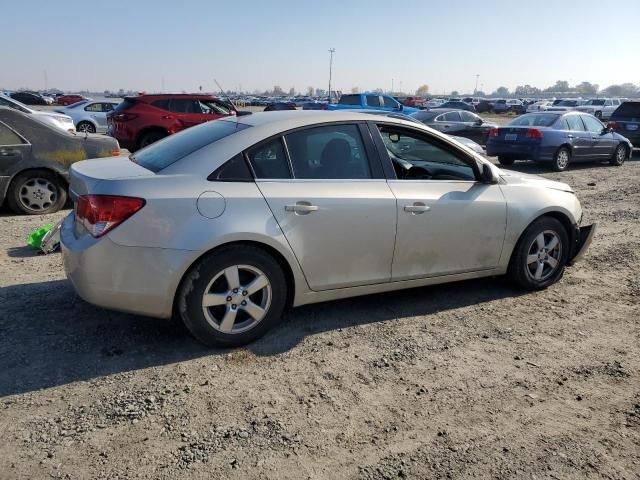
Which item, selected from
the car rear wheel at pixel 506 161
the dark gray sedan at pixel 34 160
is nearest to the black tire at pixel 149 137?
the dark gray sedan at pixel 34 160

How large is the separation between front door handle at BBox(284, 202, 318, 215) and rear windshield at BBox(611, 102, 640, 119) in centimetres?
1795

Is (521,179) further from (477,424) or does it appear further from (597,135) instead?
(597,135)

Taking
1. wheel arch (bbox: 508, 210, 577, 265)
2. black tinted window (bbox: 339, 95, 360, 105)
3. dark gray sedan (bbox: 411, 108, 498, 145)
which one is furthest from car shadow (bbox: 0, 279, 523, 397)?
black tinted window (bbox: 339, 95, 360, 105)

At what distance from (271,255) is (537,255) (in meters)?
2.63

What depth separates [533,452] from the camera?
281 cm

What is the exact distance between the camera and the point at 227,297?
144 inches

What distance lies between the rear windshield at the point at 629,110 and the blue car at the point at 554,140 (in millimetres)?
4166

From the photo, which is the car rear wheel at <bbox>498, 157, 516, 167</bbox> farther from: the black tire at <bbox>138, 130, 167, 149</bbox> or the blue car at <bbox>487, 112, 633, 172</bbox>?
the black tire at <bbox>138, 130, 167, 149</bbox>

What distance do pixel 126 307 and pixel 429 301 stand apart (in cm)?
257

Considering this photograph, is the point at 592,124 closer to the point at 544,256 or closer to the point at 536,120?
the point at 536,120

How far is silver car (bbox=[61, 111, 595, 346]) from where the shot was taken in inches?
135

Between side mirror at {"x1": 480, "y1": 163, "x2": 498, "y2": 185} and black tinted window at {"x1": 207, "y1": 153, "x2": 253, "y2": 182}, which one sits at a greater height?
black tinted window at {"x1": 207, "y1": 153, "x2": 253, "y2": 182}

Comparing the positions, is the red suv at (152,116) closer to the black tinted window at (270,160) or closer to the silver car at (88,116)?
the silver car at (88,116)

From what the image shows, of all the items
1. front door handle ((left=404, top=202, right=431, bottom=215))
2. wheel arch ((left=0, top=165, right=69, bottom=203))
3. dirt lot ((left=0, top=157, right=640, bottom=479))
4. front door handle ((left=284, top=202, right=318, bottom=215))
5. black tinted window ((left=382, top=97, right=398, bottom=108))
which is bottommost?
dirt lot ((left=0, top=157, right=640, bottom=479))
